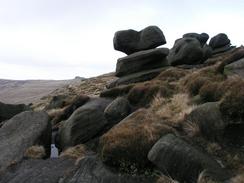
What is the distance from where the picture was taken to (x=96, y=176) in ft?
50.9

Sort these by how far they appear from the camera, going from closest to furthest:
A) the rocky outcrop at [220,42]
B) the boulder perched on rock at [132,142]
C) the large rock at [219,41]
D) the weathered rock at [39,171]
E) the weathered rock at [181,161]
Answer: the weathered rock at [181,161] → the boulder perched on rock at [132,142] → the weathered rock at [39,171] → the rocky outcrop at [220,42] → the large rock at [219,41]

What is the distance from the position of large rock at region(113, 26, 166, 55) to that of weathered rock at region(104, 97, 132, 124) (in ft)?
57.9

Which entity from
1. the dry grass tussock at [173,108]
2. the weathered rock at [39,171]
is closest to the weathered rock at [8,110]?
the weathered rock at [39,171]

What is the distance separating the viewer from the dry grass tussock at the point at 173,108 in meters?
18.8

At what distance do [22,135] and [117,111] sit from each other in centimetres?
637

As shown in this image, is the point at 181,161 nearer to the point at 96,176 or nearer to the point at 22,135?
the point at 96,176

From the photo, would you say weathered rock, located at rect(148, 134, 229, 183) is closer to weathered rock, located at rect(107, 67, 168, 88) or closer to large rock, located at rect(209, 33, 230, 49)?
weathered rock, located at rect(107, 67, 168, 88)

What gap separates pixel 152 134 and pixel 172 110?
16.6 feet

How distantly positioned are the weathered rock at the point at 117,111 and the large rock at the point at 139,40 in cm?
1763

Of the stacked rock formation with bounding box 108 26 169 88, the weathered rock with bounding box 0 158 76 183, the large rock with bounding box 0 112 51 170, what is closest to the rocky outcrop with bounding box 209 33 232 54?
the stacked rock formation with bounding box 108 26 169 88

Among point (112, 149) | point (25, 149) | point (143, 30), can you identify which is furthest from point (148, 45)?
point (112, 149)

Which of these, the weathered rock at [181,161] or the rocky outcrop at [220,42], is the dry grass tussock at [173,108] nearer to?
the weathered rock at [181,161]

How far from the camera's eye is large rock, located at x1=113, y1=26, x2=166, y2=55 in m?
42.1

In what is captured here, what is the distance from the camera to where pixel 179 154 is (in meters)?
14.0
